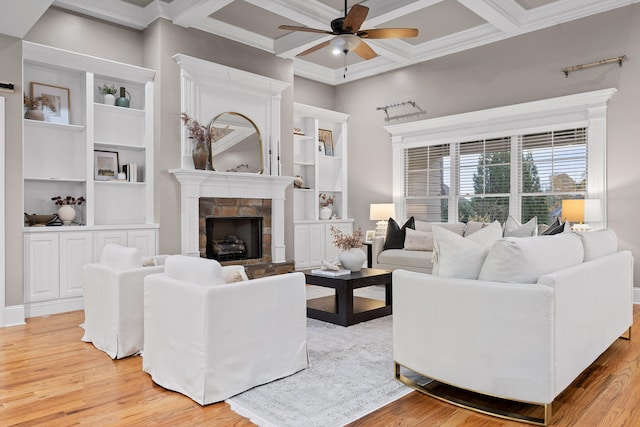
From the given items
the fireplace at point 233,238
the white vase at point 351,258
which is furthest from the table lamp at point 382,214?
the white vase at point 351,258

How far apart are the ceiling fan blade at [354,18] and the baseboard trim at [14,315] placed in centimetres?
401

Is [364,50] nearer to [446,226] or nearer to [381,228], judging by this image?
[446,226]

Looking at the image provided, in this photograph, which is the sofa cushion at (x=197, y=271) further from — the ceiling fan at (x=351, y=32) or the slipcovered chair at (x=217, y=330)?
the ceiling fan at (x=351, y=32)

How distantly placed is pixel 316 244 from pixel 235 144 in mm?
2189

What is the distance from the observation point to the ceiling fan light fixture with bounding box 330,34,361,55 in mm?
4198

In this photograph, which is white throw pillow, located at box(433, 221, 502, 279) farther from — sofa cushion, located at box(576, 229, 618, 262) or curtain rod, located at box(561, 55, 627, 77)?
curtain rod, located at box(561, 55, 627, 77)

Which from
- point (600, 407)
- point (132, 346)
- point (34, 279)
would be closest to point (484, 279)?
point (600, 407)

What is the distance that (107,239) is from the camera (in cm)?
506

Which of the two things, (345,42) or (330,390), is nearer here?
(330,390)

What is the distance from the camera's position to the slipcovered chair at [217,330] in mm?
2527

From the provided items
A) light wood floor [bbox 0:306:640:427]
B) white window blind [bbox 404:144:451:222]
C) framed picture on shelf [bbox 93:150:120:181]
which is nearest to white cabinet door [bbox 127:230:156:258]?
framed picture on shelf [bbox 93:150:120:181]

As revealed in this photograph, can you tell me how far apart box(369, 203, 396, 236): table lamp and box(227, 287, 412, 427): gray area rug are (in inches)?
140

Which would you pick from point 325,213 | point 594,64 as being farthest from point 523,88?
point 325,213

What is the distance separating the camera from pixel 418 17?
19.2ft
